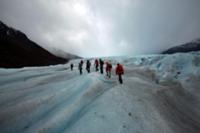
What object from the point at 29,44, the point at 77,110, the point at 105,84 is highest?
the point at 29,44

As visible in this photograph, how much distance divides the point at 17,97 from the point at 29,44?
207023 mm

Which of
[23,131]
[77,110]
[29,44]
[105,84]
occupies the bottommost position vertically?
[23,131]

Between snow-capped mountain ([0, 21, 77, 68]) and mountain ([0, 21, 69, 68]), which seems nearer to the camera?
mountain ([0, 21, 69, 68])

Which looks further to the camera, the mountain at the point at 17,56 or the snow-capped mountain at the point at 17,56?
the snow-capped mountain at the point at 17,56

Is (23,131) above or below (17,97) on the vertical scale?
below

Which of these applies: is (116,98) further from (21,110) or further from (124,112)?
(21,110)

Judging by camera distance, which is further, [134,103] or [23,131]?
[134,103]

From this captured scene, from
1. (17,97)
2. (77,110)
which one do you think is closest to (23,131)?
(77,110)

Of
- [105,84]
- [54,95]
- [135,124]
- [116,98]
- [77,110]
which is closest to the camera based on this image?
[135,124]

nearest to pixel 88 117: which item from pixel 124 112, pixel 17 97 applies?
pixel 124 112

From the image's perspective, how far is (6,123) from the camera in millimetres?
10945

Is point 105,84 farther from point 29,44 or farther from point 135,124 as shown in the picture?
point 29,44

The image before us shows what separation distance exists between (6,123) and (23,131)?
2.11 m

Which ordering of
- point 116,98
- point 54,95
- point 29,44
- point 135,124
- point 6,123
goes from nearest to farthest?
point 135,124
point 6,123
point 116,98
point 54,95
point 29,44
